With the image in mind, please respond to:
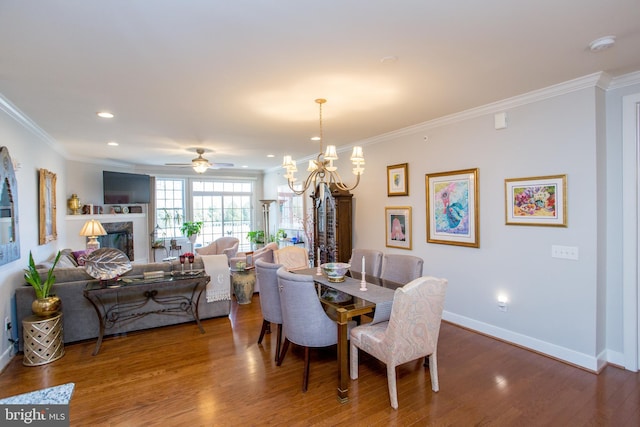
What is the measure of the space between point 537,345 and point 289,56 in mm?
3645

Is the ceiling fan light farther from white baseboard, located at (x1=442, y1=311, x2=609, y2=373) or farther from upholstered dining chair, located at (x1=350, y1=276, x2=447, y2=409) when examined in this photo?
white baseboard, located at (x1=442, y1=311, x2=609, y2=373)

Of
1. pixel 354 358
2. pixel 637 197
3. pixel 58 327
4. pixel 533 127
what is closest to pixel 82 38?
pixel 58 327

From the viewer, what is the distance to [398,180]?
477 cm

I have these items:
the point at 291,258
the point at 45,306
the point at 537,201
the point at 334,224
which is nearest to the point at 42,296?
the point at 45,306

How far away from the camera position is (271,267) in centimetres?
310

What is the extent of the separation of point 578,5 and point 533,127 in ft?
5.46

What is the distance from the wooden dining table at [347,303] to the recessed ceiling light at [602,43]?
238 centimetres

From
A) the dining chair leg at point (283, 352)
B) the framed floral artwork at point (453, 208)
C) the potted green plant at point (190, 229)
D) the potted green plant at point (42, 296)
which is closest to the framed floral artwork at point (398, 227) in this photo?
the framed floral artwork at point (453, 208)

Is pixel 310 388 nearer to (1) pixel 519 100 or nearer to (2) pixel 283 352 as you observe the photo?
(2) pixel 283 352

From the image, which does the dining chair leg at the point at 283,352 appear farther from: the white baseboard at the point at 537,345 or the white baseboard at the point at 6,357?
the white baseboard at the point at 6,357

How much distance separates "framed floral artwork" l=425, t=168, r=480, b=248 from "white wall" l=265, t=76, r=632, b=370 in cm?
9

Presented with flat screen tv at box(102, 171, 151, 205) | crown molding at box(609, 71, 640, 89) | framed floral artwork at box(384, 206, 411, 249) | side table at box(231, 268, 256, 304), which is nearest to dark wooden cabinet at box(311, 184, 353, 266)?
framed floral artwork at box(384, 206, 411, 249)

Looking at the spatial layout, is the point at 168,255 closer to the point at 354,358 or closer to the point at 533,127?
the point at 354,358

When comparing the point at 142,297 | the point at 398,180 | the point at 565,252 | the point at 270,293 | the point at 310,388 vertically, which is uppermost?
the point at 398,180
